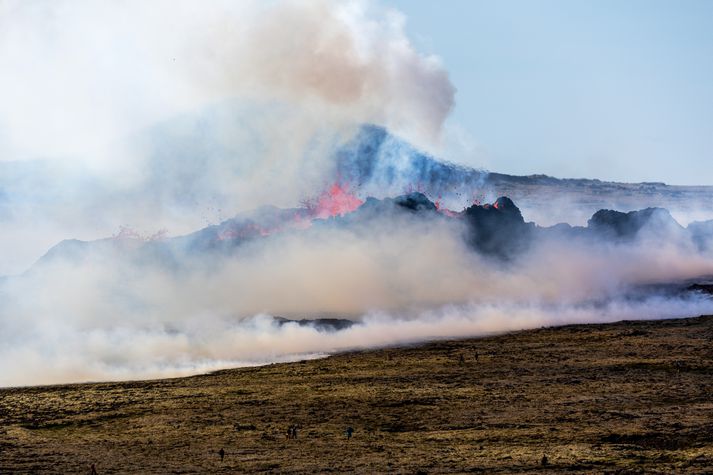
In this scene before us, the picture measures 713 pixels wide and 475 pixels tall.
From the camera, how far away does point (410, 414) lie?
48031mm

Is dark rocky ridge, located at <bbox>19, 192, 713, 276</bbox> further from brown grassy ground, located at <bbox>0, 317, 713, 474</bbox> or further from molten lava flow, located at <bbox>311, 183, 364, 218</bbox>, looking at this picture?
brown grassy ground, located at <bbox>0, 317, 713, 474</bbox>

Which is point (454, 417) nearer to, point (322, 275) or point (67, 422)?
point (67, 422)

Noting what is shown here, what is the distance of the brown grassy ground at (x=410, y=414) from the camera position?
39.4 metres

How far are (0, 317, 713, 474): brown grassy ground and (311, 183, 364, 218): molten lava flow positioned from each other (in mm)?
30649

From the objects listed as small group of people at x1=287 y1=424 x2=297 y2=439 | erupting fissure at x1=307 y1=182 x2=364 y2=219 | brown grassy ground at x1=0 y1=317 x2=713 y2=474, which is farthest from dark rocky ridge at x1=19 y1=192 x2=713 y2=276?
small group of people at x1=287 y1=424 x2=297 y2=439

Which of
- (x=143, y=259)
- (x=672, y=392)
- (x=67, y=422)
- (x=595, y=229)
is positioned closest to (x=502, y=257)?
(x=595, y=229)

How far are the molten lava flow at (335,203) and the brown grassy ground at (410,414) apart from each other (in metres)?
30.6

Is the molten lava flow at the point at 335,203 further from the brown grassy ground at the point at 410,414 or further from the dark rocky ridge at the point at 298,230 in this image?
the brown grassy ground at the point at 410,414

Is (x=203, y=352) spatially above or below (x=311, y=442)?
above

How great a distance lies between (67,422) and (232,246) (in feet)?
158

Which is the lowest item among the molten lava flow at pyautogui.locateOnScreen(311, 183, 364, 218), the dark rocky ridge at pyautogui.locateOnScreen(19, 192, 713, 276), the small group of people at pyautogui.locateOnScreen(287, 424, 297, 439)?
the small group of people at pyautogui.locateOnScreen(287, 424, 297, 439)

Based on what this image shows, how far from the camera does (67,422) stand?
166 feet

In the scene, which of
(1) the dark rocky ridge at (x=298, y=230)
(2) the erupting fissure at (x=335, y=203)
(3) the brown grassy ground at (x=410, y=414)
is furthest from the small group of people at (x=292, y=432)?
(1) the dark rocky ridge at (x=298, y=230)

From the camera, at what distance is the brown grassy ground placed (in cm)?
3944
